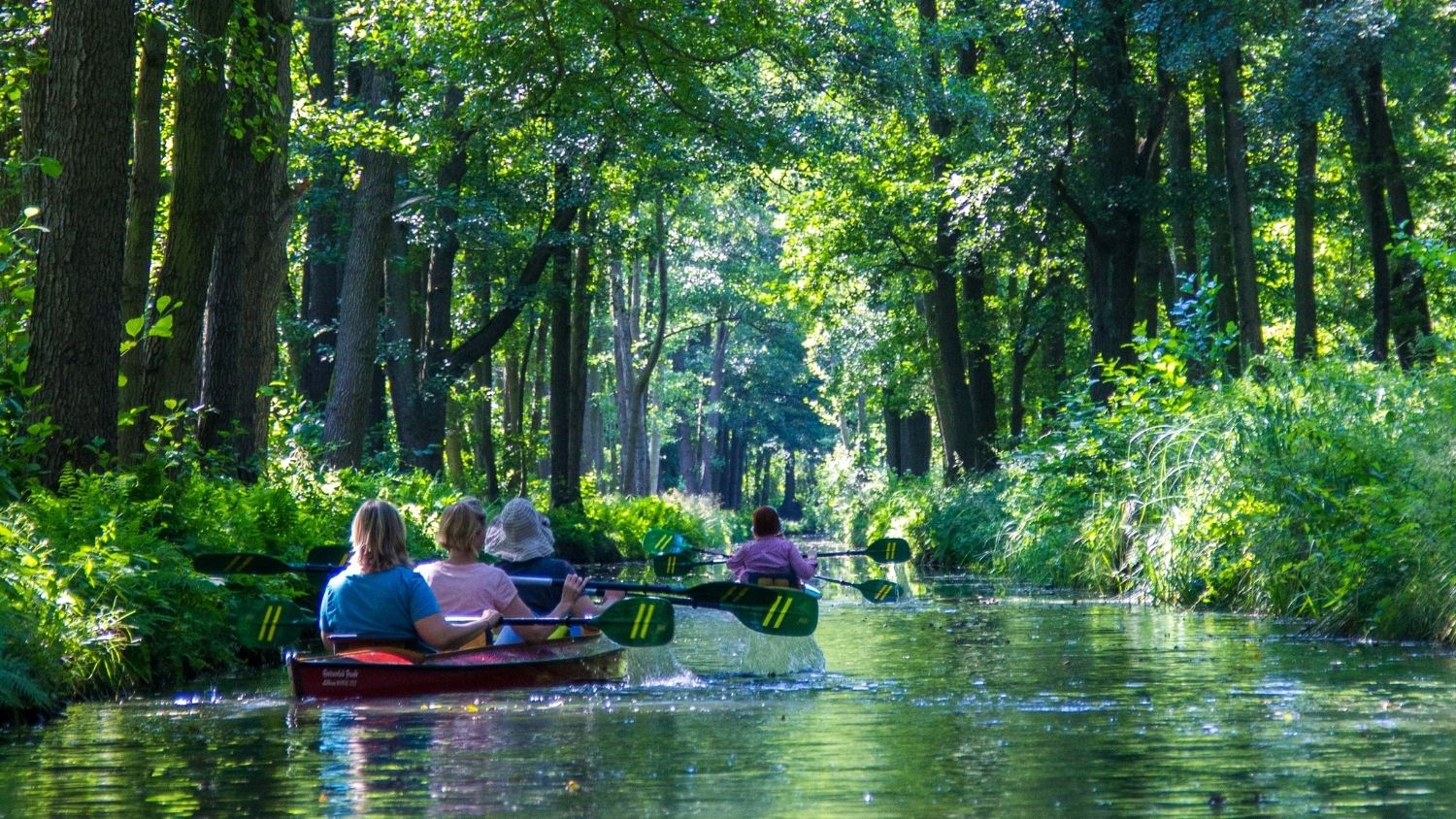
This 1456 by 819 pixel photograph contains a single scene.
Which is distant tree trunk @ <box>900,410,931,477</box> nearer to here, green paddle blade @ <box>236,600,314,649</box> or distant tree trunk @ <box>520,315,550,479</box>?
distant tree trunk @ <box>520,315,550,479</box>

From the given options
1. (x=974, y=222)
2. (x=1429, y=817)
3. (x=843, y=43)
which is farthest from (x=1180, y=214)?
(x=1429, y=817)

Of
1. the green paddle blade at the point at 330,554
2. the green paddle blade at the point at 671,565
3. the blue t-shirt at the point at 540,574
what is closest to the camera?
the blue t-shirt at the point at 540,574

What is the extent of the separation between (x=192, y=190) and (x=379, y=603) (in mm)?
5845

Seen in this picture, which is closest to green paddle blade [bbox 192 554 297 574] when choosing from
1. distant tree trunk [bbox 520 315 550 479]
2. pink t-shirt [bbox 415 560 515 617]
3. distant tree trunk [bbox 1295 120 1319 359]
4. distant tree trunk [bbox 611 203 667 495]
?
pink t-shirt [bbox 415 560 515 617]

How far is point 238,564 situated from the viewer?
11.7 m

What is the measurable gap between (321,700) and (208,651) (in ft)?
8.15

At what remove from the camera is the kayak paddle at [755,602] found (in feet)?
35.7

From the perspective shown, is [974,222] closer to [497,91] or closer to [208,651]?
[497,91]

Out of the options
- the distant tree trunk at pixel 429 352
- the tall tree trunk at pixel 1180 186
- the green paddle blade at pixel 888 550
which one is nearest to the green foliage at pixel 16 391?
the green paddle blade at pixel 888 550

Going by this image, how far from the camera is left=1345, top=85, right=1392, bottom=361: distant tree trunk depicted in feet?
80.6

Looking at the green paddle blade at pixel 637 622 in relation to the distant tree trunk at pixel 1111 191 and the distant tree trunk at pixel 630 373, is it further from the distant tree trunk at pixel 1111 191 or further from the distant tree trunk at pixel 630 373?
the distant tree trunk at pixel 630 373

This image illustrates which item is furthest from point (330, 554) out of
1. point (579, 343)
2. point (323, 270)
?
point (579, 343)

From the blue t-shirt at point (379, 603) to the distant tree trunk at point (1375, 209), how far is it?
19.0 metres

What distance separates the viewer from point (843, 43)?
69.4 ft
